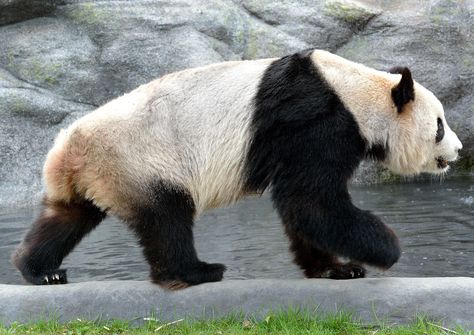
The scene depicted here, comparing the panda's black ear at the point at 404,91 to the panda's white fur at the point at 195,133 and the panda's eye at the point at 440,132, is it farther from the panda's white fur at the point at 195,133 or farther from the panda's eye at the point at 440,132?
the panda's eye at the point at 440,132

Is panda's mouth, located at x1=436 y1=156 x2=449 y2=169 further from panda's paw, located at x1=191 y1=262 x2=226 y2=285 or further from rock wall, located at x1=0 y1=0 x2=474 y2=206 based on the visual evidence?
rock wall, located at x1=0 y1=0 x2=474 y2=206

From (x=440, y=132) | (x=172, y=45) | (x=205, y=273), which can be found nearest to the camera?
(x=205, y=273)

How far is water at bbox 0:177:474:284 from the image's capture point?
627cm

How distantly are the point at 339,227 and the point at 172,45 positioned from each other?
8.55 metres

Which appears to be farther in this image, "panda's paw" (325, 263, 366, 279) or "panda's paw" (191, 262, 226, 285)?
"panda's paw" (325, 263, 366, 279)

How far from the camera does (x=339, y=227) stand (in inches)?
195

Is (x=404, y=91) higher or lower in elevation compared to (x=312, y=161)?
higher

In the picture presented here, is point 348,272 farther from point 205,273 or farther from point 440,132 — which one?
point 440,132

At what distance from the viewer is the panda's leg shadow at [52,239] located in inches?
215

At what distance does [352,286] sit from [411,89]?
1500mm

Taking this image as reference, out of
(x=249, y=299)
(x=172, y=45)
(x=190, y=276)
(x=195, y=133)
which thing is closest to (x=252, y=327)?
(x=249, y=299)

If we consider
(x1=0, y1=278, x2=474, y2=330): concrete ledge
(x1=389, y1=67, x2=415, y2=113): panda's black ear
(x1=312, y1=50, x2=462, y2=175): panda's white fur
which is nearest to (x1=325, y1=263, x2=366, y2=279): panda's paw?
(x1=0, y1=278, x2=474, y2=330): concrete ledge

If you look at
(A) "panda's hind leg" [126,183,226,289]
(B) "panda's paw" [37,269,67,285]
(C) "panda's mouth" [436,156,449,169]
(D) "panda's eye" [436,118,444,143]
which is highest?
(D) "panda's eye" [436,118,444,143]

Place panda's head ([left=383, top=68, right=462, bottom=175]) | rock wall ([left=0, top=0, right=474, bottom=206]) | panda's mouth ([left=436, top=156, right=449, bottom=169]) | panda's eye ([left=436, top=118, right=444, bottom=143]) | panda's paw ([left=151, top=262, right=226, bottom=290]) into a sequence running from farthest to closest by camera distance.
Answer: rock wall ([left=0, top=0, right=474, bottom=206]) < panda's mouth ([left=436, top=156, right=449, bottom=169]) < panda's eye ([left=436, top=118, right=444, bottom=143]) < panda's head ([left=383, top=68, right=462, bottom=175]) < panda's paw ([left=151, top=262, right=226, bottom=290])
